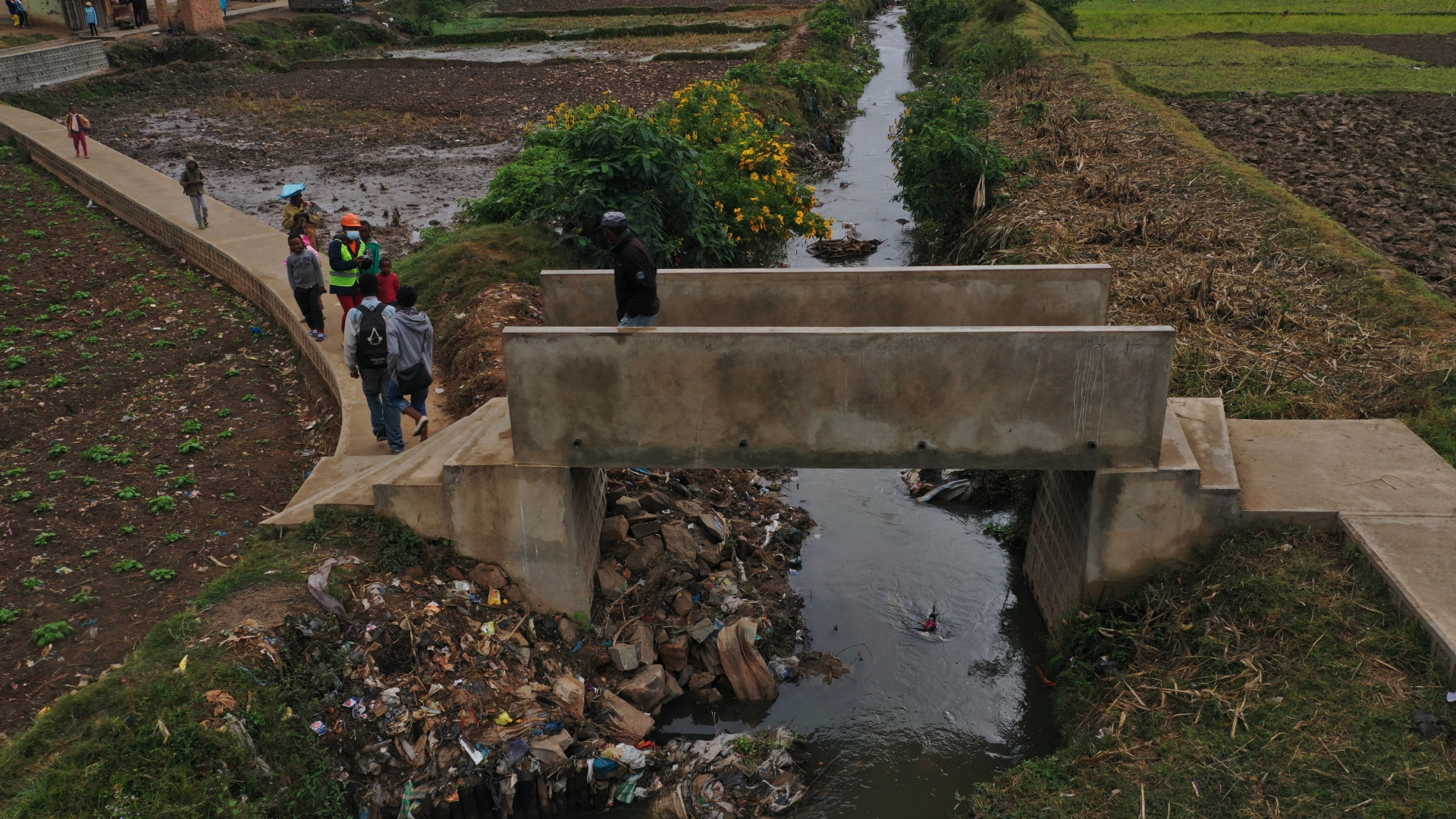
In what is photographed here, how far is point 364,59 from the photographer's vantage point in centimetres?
3794

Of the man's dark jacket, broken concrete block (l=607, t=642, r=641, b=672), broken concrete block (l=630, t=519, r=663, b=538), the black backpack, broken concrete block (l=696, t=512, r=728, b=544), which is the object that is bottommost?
broken concrete block (l=607, t=642, r=641, b=672)

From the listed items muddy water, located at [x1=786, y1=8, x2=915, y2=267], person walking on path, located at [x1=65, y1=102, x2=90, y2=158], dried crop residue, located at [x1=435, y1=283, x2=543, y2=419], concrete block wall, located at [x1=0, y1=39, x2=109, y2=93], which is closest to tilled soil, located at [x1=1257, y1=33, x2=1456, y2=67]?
muddy water, located at [x1=786, y1=8, x2=915, y2=267]

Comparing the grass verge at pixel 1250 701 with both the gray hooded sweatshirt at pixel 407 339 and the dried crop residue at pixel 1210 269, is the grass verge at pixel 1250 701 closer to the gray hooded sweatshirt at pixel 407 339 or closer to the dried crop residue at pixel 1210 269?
the dried crop residue at pixel 1210 269

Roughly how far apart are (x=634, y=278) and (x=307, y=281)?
19.1 feet

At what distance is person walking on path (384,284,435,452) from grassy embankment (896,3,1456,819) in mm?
5489

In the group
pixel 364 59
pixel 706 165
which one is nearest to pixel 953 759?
pixel 706 165

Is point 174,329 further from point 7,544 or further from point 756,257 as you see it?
point 756,257

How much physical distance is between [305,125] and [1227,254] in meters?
22.8

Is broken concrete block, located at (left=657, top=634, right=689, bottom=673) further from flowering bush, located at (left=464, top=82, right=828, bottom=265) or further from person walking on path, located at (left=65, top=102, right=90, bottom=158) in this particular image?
person walking on path, located at (left=65, top=102, right=90, bottom=158)

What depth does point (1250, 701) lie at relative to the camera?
6172 mm

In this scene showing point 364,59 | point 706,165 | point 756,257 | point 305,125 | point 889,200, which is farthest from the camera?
point 364,59

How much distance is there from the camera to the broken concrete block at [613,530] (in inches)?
352

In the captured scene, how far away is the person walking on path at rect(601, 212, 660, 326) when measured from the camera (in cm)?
740

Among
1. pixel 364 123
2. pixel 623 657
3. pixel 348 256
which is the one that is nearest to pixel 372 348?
pixel 348 256
